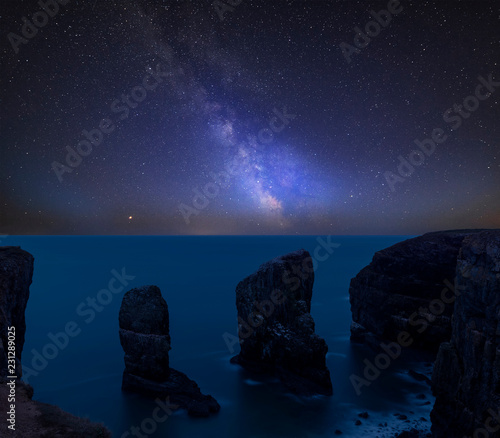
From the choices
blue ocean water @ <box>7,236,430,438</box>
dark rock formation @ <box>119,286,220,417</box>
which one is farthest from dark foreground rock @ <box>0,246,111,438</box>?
blue ocean water @ <box>7,236,430,438</box>

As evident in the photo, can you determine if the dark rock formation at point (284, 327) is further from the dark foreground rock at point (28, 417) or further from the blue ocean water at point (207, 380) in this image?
the dark foreground rock at point (28, 417)

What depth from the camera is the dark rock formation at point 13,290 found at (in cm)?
1914

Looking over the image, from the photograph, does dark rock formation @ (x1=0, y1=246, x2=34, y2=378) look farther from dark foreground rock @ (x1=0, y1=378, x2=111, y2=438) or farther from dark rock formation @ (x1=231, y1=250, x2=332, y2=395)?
dark rock formation @ (x1=231, y1=250, x2=332, y2=395)

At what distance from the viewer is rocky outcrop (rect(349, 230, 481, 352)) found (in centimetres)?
3438

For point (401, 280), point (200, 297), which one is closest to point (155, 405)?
point (401, 280)

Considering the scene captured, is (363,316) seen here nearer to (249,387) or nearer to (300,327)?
(300,327)

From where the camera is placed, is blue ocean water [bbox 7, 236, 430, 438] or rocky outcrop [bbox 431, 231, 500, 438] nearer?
rocky outcrop [bbox 431, 231, 500, 438]

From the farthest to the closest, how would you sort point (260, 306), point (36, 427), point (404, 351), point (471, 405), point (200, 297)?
point (200, 297) → point (404, 351) → point (260, 306) → point (471, 405) → point (36, 427)

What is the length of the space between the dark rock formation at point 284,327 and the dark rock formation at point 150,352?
6711 millimetres

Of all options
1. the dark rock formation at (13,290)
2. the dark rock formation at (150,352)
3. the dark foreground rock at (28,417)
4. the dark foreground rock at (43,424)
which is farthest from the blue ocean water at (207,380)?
the dark foreground rock at (43,424)

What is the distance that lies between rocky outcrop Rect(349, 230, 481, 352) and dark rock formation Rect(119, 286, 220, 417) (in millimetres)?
21057

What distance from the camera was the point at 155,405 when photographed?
2545cm

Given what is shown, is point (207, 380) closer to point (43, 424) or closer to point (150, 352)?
point (150, 352)

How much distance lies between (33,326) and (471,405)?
58803 mm
